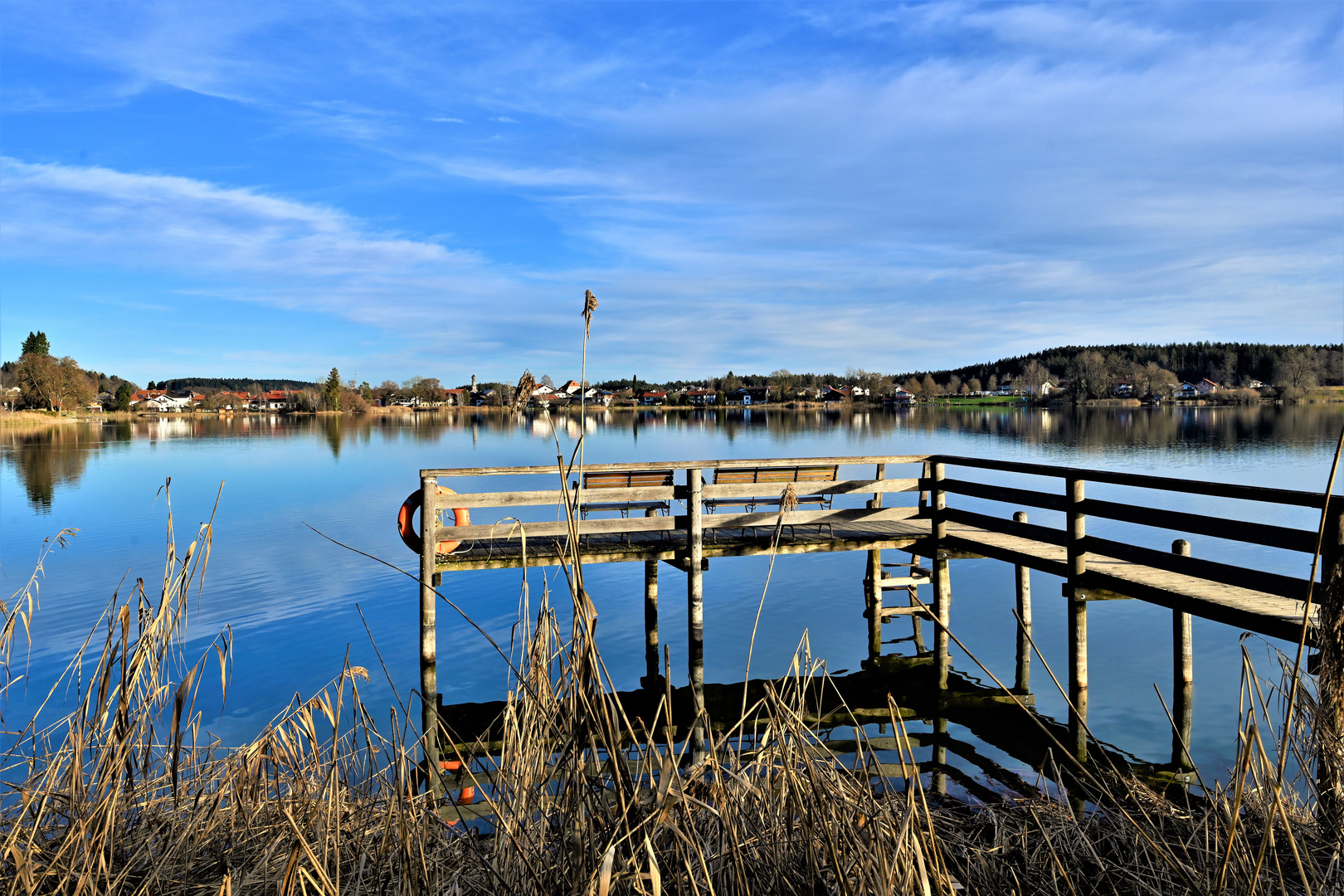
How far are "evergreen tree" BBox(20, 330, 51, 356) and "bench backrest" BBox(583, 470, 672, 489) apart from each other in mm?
105860

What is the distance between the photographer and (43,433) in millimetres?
64250

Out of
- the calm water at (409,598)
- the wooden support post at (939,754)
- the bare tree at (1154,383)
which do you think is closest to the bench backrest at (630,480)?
the calm water at (409,598)

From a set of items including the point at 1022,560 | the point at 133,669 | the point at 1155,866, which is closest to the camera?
the point at 133,669

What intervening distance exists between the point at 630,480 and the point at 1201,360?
Answer: 184m

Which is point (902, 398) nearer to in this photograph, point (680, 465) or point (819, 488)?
point (819, 488)

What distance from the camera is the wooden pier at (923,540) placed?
22.0 ft

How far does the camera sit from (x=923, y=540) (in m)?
10.8

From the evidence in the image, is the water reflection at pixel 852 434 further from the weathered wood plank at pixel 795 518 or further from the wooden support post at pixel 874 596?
the weathered wood plank at pixel 795 518

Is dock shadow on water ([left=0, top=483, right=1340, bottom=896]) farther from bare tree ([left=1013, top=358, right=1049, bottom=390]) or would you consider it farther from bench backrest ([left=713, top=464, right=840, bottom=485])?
bare tree ([left=1013, top=358, right=1049, bottom=390])

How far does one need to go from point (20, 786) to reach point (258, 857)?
1154 mm

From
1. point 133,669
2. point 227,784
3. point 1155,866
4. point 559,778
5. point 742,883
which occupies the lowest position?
point 1155,866

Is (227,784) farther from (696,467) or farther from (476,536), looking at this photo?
(696,467)

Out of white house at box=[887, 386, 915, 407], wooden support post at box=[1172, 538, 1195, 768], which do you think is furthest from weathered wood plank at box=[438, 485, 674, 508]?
white house at box=[887, 386, 915, 407]

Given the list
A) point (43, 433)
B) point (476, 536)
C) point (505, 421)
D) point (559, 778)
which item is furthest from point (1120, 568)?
point (505, 421)
